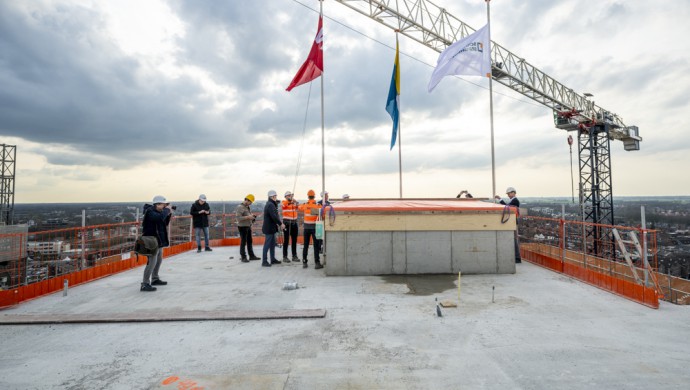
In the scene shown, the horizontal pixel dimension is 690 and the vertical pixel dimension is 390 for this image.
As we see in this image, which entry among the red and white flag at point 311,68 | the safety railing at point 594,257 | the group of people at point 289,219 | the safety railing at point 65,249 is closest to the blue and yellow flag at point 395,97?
the red and white flag at point 311,68

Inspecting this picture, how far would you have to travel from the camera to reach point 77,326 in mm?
5480

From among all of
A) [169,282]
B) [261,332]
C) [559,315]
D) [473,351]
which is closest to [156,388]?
[261,332]

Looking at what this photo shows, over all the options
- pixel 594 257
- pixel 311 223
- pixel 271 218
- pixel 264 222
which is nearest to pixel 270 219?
pixel 271 218

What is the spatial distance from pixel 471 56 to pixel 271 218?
821 centimetres

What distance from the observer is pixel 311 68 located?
1162 cm

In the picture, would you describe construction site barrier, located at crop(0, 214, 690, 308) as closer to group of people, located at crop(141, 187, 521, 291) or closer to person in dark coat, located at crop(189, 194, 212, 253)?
person in dark coat, located at crop(189, 194, 212, 253)

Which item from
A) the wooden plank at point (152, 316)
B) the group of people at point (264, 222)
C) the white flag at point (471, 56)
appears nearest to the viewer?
the wooden plank at point (152, 316)

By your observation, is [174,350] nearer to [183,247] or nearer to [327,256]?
[327,256]

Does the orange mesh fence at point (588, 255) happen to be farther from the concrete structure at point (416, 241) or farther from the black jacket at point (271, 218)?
the black jacket at point (271, 218)

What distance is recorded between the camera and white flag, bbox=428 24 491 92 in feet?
Result: 38.0

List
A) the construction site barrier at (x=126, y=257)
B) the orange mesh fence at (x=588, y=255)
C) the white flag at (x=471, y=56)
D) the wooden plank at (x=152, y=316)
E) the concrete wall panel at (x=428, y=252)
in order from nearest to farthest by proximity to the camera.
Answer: the wooden plank at (x=152, y=316)
the orange mesh fence at (x=588, y=255)
the construction site barrier at (x=126, y=257)
the concrete wall panel at (x=428, y=252)
the white flag at (x=471, y=56)

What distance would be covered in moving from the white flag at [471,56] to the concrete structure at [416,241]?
5.24 metres

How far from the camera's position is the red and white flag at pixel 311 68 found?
1159 centimetres

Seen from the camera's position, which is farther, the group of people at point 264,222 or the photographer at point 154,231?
the group of people at point 264,222
